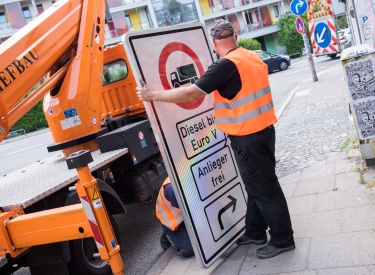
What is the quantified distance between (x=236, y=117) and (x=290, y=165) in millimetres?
3197

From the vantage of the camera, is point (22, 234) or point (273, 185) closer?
point (22, 234)

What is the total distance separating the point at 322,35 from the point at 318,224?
16.3 m

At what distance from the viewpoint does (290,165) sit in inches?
244

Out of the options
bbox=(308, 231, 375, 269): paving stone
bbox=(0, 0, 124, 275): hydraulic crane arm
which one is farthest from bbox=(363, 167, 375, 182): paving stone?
bbox=(0, 0, 124, 275): hydraulic crane arm

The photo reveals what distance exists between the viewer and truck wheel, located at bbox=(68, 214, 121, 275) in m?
3.71

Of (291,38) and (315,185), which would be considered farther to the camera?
(291,38)

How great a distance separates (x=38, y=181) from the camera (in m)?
4.03

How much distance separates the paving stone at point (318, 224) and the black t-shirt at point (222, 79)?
151cm

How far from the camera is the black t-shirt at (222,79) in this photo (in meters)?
3.08

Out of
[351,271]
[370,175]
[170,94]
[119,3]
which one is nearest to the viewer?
[351,271]

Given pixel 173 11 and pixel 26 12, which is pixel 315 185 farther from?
pixel 173 11

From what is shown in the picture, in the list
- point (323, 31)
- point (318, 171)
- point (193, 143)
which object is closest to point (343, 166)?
point (318, 171)

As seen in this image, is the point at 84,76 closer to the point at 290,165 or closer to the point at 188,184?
the point at 188,184

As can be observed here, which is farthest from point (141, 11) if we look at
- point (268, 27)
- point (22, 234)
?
point (22, 234)
